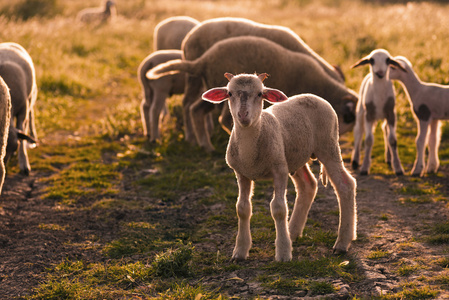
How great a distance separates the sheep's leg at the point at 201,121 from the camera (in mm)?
8898

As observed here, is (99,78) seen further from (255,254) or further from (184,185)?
(255,254)

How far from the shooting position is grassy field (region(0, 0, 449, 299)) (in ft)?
15.4

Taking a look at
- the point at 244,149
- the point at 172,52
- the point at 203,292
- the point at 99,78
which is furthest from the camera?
the point at 99,78

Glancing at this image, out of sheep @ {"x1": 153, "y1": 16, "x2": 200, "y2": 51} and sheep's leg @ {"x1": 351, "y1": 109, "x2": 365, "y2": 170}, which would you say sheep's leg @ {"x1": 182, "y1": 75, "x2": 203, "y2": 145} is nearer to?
sheep's leg @ {"x1": 351, "y1": 109, "x2": 365, "y2": 170}

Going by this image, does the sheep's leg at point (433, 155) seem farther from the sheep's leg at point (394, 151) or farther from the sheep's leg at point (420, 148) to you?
the sheep's leg at point (394, 151)

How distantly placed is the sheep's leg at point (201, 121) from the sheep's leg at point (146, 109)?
1299 millimetres

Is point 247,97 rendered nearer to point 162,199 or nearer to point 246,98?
point 246,98

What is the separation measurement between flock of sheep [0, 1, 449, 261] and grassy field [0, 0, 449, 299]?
1.00 ft

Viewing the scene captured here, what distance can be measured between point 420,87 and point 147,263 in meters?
4.49

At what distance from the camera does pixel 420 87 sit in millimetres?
7879

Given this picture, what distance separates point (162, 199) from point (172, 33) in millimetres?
5632

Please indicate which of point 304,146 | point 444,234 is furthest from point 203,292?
point 444,234

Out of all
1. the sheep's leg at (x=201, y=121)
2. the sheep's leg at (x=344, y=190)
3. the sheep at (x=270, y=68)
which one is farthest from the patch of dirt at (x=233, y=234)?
the sheep's leg at (x=201, y=121)

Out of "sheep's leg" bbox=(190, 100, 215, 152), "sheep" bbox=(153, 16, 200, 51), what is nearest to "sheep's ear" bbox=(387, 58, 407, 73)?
"sheep's leg" bbox=(190, 100, 215, 152)
